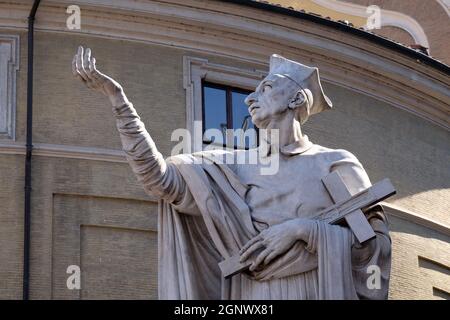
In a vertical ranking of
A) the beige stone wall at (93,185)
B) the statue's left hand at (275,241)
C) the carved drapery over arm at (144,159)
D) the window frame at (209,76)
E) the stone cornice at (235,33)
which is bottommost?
the statue's left hand at (275,241)

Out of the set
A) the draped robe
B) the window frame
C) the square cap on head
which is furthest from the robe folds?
the window frame

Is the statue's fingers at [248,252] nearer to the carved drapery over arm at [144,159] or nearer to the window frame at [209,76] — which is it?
the carved drapery over arm at [144,159]

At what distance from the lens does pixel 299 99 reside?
1409 cm

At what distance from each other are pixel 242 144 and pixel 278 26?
2.31 m

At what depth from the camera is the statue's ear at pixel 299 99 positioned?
46.1 feet

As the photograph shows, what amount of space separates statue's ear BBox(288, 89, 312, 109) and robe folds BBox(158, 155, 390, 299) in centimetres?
67

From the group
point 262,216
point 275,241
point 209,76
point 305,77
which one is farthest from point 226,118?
point 275,241

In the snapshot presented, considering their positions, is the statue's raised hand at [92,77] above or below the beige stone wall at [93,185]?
below

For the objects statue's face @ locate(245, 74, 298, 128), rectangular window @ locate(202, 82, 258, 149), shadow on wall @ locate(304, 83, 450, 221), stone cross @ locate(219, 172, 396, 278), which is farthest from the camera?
shadow on wall @ locate(304, 83, 450, 221)

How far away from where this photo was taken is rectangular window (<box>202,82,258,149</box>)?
30578 millimetres

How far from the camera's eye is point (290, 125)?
14.1m

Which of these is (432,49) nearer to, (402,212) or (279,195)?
(402,212)

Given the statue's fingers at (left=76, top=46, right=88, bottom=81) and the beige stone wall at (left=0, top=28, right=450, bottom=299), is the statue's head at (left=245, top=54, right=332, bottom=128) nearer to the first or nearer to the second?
the statue's fingers at (left=76, top=46, right=88, bottom=81)

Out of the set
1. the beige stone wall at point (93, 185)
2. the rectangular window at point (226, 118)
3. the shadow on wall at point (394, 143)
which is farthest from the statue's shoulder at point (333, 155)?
the shadow on wall at point (394, 143)
